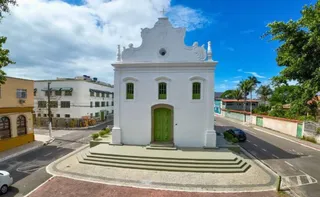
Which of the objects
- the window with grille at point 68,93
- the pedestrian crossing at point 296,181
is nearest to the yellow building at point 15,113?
the window with grille at point 68,93

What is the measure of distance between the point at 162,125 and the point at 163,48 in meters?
6.23

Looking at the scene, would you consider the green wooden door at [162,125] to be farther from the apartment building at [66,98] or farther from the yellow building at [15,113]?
the apartment building at [66,98]

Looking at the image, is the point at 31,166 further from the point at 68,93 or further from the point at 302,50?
the point at 68,93

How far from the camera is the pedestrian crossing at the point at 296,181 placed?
9.07 metres

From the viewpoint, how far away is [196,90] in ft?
44.6

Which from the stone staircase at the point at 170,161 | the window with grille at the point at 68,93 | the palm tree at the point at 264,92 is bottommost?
the stone staircase at the point at 170,161

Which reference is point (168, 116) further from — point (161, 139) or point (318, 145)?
point (318, 145)

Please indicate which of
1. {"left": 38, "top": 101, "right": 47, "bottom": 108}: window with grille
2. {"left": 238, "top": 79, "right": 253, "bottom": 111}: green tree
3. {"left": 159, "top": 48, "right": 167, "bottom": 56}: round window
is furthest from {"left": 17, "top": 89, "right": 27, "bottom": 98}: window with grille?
{"left": 238, "top": 79, "right": 253, "bottom": 111}: green tree

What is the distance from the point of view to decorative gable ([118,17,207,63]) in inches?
Result: 535

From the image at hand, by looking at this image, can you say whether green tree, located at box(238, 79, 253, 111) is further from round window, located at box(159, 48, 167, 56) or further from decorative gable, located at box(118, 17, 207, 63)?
round window, located at box(159, 48, 167, 56)

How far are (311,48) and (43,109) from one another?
35.4m

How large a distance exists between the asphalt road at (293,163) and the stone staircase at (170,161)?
7.55 ft

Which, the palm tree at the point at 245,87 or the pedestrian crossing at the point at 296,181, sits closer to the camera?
the pedestrian crossing at the point at 296,181

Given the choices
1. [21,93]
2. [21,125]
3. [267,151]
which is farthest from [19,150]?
[267,151]
